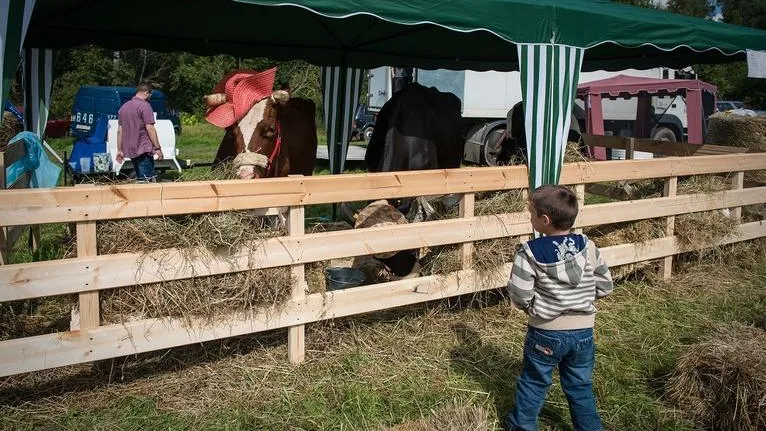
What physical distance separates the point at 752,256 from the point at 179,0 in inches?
248

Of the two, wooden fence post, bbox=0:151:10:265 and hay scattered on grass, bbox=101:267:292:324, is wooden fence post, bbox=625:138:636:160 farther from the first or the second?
wooden fence post, bbox=0:151:10:265

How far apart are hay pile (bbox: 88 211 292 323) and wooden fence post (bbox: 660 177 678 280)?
3961mm

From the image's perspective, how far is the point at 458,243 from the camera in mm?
4688

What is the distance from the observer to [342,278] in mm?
4852

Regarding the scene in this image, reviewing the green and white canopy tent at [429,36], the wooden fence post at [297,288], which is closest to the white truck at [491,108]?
the green and white canopy tent at [429,36]

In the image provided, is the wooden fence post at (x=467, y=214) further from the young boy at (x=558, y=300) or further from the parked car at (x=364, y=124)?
the parked car at (x=364, y=124)

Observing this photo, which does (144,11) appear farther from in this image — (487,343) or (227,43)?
(487,343)

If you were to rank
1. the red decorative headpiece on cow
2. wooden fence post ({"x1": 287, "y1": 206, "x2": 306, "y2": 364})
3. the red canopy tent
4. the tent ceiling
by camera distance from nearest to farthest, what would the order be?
wooden fence post ({"x1": 287, "y1": 206, "x2": 306, "y2": 364})
the tent ceiling
the red decorative headpiece on cow
the red canopy tent

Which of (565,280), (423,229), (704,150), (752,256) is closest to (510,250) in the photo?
(423,229)

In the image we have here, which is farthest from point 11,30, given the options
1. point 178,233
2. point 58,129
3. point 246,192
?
point 58,129

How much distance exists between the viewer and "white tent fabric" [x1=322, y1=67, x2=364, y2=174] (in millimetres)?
9242

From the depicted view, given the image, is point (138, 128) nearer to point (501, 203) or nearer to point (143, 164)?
point (143, 164)

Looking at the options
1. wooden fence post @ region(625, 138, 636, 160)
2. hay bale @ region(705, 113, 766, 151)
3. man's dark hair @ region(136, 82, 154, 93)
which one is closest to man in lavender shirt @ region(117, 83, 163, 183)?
man's dark hair @ region(136, 82, 154, 93)

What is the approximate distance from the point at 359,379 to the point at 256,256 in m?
0.99
